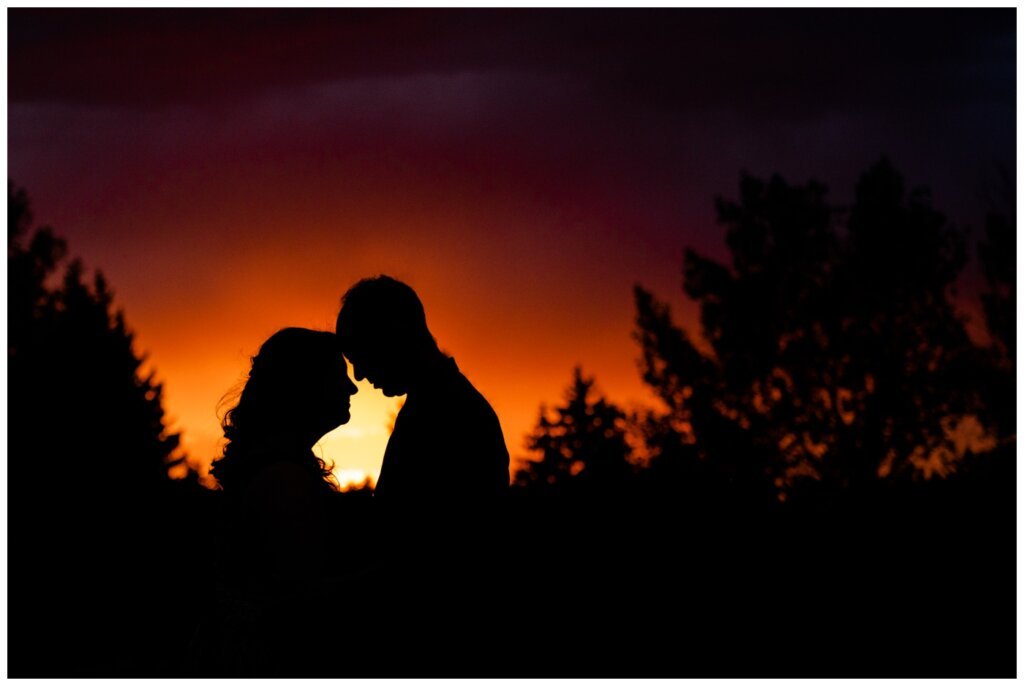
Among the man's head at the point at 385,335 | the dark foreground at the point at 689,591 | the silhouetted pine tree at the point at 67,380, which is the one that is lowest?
the dark foreground at the point at 689,591

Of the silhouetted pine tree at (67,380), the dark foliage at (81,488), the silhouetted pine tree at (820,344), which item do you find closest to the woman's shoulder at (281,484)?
the dark foliage at (81,488)

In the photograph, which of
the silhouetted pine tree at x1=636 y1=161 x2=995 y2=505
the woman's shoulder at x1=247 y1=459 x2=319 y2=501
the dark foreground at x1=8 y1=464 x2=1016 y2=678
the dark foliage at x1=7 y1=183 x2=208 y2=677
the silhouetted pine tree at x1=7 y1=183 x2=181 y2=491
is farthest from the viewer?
the silhouetted pine tree at x1=7 y1=183 x2=181 y2=491

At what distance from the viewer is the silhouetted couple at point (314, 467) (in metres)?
3.35

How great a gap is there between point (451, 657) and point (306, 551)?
4.19 ft

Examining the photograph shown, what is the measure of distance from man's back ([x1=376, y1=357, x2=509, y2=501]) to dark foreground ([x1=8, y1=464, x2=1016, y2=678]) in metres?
4.14

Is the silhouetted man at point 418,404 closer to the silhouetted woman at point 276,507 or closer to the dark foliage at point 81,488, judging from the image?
the silhouetted woman at point 276,507

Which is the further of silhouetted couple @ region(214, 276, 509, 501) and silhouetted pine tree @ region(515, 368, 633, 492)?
silhouetted pine tree @ region(515, 368, 633, 492)

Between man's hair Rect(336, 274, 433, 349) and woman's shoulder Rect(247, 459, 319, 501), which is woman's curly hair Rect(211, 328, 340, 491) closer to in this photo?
woman's shoulder Rect(247, 459, 319, 501)

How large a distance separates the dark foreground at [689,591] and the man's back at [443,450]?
163 inches

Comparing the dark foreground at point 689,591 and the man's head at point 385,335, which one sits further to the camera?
the dark foreground at point 689,591

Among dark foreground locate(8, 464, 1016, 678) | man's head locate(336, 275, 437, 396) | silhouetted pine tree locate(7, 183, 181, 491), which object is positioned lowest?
dark foreground locate(8, 464, 1016, 678)

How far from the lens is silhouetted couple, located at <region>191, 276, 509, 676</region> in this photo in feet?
11.0

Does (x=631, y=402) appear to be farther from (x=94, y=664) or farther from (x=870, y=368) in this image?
(x=94, y=664)

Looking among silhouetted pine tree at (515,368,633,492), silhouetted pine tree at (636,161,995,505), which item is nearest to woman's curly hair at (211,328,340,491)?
silhouetted pine tree at (636,161,995,505)
